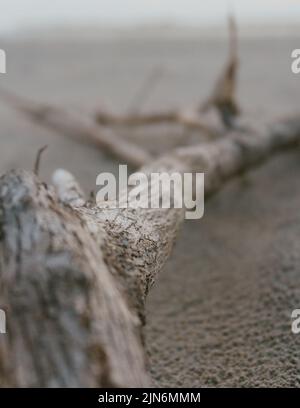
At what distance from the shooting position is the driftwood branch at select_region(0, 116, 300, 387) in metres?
0.69

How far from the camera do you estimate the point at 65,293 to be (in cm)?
73

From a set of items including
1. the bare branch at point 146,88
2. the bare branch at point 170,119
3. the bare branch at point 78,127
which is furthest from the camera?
the bare branch at point 146,88

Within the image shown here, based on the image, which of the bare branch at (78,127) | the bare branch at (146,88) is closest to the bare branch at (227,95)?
the bare branch at (78,127)

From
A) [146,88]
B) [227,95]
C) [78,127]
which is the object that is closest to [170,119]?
[227,95]

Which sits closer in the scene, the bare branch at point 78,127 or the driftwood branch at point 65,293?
the driftwood branch at point 65,293

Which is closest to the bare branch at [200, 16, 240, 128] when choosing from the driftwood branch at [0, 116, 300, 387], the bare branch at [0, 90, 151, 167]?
the bare branch at [0, 90, 151, 167]

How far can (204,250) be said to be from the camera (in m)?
1.89

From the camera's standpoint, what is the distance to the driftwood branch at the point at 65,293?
0.69 metres

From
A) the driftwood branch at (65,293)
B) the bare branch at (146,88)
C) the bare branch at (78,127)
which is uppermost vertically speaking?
the bare branch at (146,88)

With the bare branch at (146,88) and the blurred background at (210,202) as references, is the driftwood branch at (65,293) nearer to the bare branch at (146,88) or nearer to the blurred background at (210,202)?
the blurred background at (210,202)

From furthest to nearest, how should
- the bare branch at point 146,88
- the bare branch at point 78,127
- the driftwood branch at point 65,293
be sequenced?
1. the bare branch at point 146,88
2. the bare branch at point 78,127
3. the driftwood branch at point 65,293

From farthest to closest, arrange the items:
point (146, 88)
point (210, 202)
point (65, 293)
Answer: point (146, 88) → point (210, 202) → point (65, 293)

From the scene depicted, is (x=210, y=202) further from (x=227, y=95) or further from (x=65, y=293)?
(x=65, y=293)

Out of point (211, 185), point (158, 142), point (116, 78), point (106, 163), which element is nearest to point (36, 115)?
point (106, 163)
